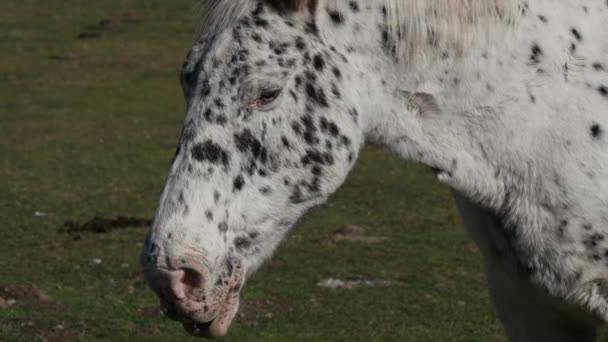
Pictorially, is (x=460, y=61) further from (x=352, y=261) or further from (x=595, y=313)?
(x=352, y=261)

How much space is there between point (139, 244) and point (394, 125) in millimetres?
9469

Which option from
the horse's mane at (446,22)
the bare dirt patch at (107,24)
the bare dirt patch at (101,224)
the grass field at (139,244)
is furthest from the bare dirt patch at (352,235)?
the bare dirt patch at (107,24)

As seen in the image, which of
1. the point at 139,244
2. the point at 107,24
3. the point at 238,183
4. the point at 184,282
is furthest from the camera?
the point at 107,24

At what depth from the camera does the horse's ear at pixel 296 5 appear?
4.03 meters

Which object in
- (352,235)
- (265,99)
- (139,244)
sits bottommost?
(352,235)

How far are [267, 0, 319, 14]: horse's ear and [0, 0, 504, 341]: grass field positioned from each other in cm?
54

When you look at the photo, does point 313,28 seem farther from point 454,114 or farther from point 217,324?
point 217,324

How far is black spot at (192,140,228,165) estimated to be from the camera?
3947mm

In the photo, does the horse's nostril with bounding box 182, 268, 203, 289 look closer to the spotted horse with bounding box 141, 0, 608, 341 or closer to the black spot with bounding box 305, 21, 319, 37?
the spotted horse with bounding box 141, 0, 608, 341

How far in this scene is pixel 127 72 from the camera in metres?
28.8

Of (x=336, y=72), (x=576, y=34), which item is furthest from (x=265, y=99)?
(x=576, y=34)

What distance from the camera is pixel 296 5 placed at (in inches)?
159

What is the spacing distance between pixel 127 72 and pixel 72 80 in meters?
1.65

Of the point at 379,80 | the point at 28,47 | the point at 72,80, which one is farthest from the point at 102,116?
the point at 379,80
